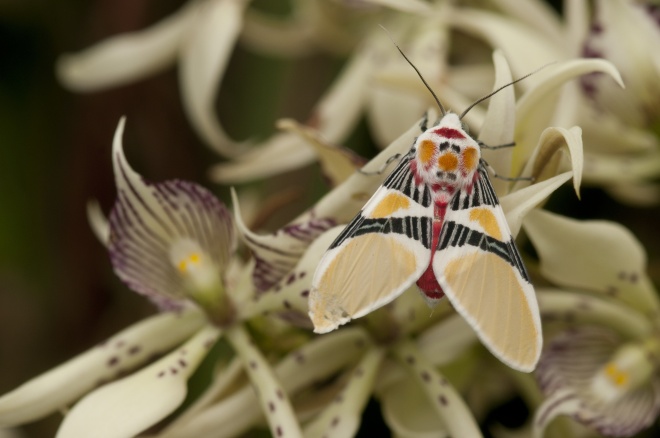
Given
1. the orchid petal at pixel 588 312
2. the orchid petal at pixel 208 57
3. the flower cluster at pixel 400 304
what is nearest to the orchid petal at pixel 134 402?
the flower cluster at pixel 400 304

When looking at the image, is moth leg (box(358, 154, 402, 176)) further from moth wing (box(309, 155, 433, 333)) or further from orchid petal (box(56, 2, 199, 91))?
orchid petal (box(56, 2, 199, 91))

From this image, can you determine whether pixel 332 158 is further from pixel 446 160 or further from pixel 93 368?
pixel 93 368

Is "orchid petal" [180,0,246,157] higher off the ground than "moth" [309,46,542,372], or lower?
higher

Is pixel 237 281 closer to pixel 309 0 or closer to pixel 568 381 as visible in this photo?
pixel 568 381

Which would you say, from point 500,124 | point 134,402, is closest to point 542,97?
point 500,124

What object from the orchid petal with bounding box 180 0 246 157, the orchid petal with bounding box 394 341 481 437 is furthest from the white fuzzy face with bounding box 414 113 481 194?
the orchid petal with bounding box 180 0 246 157

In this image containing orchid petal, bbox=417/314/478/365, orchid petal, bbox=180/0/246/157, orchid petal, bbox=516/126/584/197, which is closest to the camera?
orchid petal, bbox=516/126/584/197

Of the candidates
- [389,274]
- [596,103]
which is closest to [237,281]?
[389,274]
